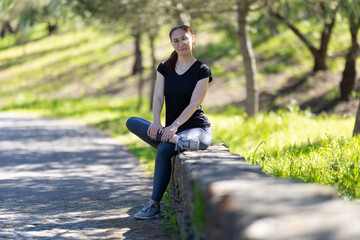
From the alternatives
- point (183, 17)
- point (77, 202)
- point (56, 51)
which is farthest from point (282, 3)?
point (56, 51)

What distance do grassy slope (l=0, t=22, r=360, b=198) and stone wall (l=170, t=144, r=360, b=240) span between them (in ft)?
4.50

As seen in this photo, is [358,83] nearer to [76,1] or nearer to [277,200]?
[76,1]

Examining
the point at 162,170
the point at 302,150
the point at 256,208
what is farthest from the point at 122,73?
the point at 256,208

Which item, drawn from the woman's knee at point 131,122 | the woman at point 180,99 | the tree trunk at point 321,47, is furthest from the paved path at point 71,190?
the tree trunk at point 321,47

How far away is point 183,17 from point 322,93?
574 cm

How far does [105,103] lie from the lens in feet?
70.6

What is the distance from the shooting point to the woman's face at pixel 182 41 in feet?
19.3

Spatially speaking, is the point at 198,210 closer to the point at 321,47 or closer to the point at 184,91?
the point at 184,91

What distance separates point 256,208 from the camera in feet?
8.55

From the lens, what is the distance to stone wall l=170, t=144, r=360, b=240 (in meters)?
2.29

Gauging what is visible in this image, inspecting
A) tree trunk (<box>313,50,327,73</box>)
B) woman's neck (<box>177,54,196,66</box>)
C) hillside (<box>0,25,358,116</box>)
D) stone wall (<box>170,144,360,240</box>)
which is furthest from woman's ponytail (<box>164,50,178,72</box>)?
tree trunk (<box>313,50,327,73</box>)

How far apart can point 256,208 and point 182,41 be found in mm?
3544

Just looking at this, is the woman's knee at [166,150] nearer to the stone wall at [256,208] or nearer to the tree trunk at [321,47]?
the stone wall at [256,208]

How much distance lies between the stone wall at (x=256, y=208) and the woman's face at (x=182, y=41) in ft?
6.44
